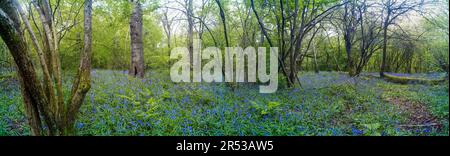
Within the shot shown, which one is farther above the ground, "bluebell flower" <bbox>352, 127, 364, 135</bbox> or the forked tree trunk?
the forked tree trunk

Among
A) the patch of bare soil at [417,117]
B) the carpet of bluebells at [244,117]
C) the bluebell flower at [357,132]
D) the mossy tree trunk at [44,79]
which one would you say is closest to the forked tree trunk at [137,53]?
the carpet of bluebells at [244,117]

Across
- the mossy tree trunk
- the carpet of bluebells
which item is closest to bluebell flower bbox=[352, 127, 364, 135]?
the carpet of bluebells

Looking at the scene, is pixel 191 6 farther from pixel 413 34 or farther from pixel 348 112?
pixel 413 34

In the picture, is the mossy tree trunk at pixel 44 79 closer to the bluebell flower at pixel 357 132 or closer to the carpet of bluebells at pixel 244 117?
the carpet of bluebells at pixel 244 117

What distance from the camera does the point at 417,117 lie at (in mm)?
3090

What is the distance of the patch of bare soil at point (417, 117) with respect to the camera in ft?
8.68

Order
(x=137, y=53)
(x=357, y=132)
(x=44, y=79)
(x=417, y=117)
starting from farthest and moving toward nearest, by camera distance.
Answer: (x=137, y=53) → (x=417, y=117) → (x=357, y=132) → (x=44, y=79)

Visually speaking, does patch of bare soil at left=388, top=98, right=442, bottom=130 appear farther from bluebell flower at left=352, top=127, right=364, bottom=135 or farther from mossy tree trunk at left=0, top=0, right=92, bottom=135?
mossy tree trunk at left=0, top=0, right=92, bottom=135

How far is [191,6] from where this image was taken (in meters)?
7.41

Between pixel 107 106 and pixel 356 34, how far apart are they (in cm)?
1075

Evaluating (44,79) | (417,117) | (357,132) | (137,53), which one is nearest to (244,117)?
(357,132)

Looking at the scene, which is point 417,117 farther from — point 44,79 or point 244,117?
point 44,79

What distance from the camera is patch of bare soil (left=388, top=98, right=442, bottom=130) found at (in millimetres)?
2644
